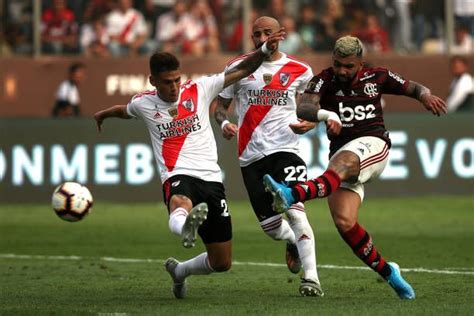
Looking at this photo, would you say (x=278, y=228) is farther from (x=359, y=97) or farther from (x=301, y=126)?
(x=359, y=97)

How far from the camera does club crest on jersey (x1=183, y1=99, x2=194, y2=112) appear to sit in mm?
11180

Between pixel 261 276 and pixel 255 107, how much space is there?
182 cm

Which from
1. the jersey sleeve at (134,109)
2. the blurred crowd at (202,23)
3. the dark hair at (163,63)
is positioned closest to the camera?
the dark hair at (163,63)

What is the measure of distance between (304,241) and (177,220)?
1622 mm

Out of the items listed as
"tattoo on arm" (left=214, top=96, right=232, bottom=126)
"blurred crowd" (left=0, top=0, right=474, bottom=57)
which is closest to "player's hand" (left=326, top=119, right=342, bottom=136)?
"tattoo on arm" (left=214, top=96, right=232, bottom=126)

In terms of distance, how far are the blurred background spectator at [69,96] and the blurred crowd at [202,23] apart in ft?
1.58

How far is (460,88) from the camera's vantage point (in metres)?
25.0

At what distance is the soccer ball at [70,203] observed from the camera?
12.2 m

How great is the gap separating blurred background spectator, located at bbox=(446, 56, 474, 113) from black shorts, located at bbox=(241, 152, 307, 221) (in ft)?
42.6

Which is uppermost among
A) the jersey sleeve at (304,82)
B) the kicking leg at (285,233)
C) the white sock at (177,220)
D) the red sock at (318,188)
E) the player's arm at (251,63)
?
the player's arm at (251,63)

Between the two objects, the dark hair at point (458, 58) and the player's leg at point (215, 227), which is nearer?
the player's leg at point (215, 227)

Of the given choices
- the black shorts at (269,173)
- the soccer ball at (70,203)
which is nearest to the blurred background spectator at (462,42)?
the black shorts at (269,173)

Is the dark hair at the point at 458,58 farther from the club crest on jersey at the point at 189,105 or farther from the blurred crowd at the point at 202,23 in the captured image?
the club crest on jersey at the point at 189,105

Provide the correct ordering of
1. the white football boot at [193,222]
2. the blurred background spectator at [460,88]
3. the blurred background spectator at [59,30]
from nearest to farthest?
the white football boot at [193,222]
the blurred background spectator at [59,30]
the blurred background spectator at [460,88]
